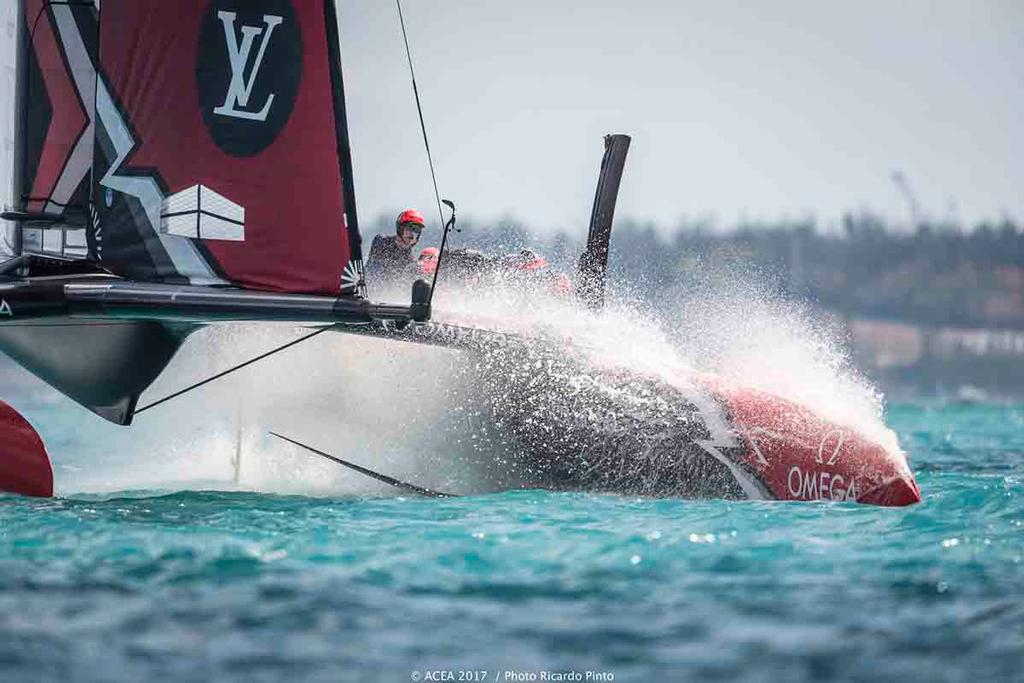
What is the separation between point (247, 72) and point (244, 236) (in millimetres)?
867

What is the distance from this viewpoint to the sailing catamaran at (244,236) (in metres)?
6.60

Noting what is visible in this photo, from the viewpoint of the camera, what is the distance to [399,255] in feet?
27.4

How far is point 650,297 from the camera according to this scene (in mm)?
9062

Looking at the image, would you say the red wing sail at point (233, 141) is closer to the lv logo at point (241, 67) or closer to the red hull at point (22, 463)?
the lv logo at point (241, 67)

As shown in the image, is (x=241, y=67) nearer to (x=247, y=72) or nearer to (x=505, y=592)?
(x=247, y=72)

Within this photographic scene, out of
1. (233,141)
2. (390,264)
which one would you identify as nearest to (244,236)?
(233,141)

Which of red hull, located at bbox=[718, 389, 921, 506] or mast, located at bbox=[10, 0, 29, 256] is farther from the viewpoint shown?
mast, located at bbox=[10, 0, 29, 256]

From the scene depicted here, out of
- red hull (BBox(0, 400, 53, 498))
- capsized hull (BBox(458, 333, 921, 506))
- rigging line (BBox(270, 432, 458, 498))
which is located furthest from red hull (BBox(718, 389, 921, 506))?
red hull (BBox(0, 400, 53, 498))

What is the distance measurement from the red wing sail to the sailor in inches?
56.8

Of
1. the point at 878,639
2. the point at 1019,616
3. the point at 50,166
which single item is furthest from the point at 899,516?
the point at 50,166

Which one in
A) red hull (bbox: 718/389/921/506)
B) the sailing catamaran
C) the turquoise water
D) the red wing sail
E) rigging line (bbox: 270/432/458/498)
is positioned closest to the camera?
the turquoise water

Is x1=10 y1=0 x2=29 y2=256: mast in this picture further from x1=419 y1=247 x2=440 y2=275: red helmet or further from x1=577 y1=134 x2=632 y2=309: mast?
x1=577 y1=134 x2=632 y2=309: mast

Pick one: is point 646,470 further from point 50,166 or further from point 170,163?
point 50,166

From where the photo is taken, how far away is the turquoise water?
146 inches
